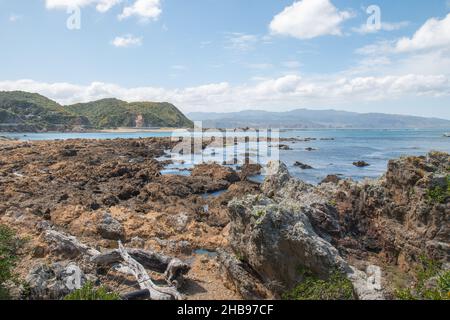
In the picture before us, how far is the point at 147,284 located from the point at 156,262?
212 centimetres

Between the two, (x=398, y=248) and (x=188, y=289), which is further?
(x=398, y=248)

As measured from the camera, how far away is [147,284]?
10.8 meters

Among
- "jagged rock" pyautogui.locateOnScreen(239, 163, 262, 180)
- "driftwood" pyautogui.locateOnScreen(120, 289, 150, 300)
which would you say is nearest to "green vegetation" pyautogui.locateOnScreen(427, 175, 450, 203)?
"driftwood" pyautogui.locateOnScreen(120, 289, 150, 300)

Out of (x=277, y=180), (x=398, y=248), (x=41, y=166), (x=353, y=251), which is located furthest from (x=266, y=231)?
(x=41, y=166)

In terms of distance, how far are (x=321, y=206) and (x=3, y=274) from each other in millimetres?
11558

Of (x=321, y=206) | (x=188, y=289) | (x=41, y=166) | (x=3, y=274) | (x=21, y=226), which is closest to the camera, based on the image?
(x=3, y=274)

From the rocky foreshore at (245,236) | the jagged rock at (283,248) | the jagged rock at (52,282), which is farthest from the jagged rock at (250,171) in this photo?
the jagged rock at (52,282)

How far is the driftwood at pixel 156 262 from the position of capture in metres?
12.0

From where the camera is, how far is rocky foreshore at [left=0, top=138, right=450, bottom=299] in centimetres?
1043

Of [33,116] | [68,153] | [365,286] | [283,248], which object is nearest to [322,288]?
[365,286]

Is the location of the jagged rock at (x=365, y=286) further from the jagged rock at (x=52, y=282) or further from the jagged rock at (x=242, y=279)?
the jagged rock at (x=52, y=282)

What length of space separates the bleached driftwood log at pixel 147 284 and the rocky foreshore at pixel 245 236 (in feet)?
0.15

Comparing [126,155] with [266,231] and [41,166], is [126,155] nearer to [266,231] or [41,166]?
[41,166]

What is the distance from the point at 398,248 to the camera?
44.7ft
